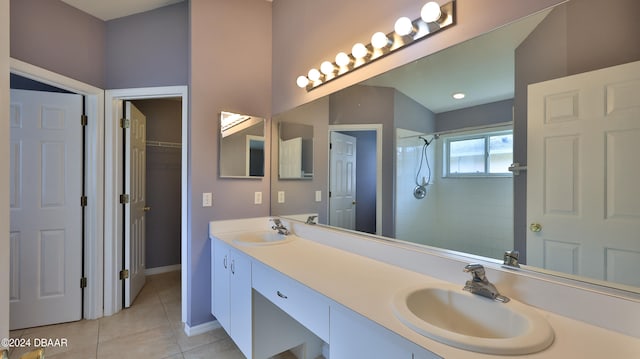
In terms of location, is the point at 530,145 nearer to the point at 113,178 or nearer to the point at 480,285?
the point at 480,285

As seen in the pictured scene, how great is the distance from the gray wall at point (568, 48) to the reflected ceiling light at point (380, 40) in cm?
62

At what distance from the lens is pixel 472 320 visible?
99cm

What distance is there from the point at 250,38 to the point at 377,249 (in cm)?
207

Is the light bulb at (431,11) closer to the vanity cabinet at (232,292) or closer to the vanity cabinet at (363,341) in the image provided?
the vanity cabinet at (363,341)

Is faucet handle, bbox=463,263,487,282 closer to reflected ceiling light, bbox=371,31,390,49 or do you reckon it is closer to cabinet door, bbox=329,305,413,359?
cabinet door, bbox=329,305,413,359

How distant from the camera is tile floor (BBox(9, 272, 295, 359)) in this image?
1.93m

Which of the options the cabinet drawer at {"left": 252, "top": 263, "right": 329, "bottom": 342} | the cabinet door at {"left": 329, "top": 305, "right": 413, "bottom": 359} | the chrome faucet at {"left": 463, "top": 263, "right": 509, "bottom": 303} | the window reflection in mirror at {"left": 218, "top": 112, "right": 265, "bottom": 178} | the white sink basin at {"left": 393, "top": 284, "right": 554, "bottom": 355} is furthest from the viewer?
the window reflection in mirror at {"left": 218, "top": 112, "right": 265, "bottom": 178}

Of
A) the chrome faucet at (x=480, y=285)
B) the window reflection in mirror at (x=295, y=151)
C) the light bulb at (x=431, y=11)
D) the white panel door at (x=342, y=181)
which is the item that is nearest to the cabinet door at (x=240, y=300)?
the white panel door at (x=342, y=181)

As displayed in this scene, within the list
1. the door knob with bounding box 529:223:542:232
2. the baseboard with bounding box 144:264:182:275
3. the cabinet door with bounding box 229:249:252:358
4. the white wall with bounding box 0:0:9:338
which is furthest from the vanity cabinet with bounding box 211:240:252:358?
the baseboard with bounding box 144:264:182:275

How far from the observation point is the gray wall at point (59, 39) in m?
1.95

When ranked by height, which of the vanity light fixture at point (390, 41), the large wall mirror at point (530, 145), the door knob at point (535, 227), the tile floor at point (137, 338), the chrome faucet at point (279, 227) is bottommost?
the tile floor at point (137, 338)

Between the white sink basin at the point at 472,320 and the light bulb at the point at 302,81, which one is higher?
the light bulb at the point at 302,81

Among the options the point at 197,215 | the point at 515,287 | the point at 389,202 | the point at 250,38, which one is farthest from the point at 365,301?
the point at 250,38

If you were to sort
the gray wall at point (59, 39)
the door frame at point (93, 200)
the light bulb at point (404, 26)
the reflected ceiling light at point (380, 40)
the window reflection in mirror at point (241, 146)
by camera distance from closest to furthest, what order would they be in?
the light bulb at point (404, 26) < the reflected ceiling light at point (380, 40) < the gray wall at point (59, 39) < the window reflection in mirror at point (241, 146) < the door frame at point (93, 200)
